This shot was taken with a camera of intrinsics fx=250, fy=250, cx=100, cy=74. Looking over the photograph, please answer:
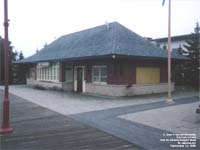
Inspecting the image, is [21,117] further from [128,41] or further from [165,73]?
[165,73]

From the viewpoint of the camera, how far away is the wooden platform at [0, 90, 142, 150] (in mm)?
6266

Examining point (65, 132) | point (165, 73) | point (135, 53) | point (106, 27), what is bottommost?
point (65, 132)

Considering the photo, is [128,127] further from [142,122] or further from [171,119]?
[171,119]

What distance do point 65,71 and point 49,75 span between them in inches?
167

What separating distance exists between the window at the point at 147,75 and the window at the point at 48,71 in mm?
9056

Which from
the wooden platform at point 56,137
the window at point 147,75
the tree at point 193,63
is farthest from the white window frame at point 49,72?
the wooden platform at point 56,137

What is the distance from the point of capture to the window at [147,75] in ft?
61.5

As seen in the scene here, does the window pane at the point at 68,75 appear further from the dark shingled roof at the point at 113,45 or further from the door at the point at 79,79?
the dark shingled roof at the point at 113,45

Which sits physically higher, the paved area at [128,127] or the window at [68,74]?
the window at [68,74]

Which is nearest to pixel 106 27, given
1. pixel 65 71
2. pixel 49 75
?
pixel 65 71

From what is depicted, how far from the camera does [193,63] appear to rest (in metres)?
25.5

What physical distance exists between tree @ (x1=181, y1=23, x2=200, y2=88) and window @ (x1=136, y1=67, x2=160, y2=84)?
7114 mm

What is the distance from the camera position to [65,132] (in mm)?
7629

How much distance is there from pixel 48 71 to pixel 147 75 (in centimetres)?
1200
